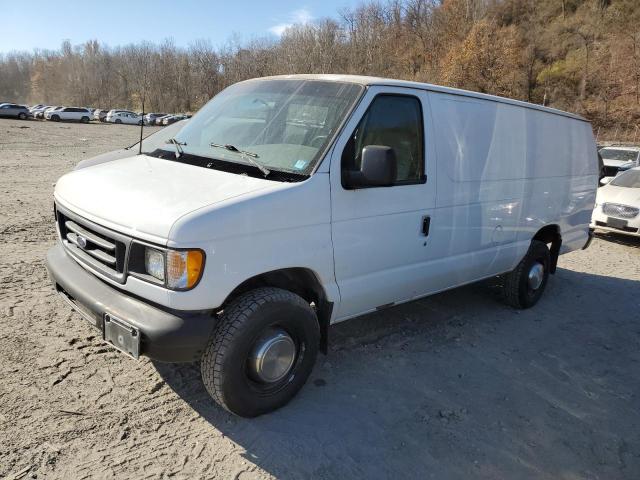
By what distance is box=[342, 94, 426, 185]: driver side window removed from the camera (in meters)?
3.45

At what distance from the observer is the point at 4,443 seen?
279 centimetres

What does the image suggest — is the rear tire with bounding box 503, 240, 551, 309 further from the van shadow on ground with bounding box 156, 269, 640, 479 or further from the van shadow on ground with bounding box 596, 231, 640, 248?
the van shadow on ground with bounding box 596, 231, 640, 248

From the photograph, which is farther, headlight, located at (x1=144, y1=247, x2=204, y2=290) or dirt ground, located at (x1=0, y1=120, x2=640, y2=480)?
dirt ground, located at (x1=0, y1=120, x2=640, y2=480)

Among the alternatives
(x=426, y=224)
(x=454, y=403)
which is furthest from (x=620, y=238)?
(x=454, y=403)

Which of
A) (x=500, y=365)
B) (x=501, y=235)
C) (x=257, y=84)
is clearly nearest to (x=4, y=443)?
(x=257, y=84)

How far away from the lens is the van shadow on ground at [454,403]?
3018mm

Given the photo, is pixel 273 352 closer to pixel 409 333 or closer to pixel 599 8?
pixel 409 333

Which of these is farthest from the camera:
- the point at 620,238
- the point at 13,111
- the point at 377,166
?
the point at 13,111

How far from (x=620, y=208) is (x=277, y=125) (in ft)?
28.7

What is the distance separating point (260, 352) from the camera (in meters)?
3.09

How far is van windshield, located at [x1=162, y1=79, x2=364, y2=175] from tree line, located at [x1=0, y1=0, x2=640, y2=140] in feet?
80.3

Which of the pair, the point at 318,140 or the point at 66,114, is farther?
the point at 66,114

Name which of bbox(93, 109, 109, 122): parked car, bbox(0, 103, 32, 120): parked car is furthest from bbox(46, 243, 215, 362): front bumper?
bbox(93, 109, 109, 122): parked car

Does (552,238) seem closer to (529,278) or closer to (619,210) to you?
(529,278)
